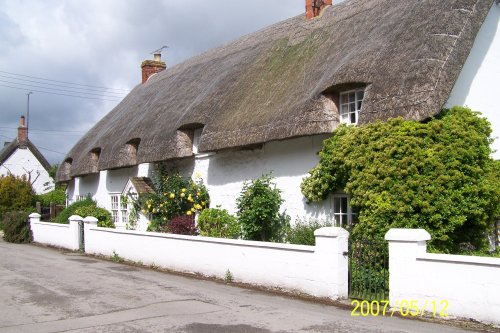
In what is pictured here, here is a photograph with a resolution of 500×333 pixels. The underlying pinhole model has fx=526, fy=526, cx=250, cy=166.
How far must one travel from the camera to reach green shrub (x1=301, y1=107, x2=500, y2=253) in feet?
33.0

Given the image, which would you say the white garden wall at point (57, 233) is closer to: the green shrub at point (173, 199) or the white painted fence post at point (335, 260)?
the green shrub at point (173, 199)

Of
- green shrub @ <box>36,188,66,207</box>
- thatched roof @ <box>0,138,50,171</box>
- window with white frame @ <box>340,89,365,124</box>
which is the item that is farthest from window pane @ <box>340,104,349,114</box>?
thatched roof @ <box>0,138,50,171</box>

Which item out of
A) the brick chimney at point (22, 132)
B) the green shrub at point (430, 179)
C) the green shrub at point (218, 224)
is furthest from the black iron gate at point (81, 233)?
the brick chimney at point (22, 132)

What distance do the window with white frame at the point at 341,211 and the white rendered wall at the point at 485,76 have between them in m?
3.48

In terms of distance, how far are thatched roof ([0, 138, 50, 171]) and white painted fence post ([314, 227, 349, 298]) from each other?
40.8m

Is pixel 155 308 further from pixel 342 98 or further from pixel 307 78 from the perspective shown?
pixel 307 78

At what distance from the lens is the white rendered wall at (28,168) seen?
4472 centimetres

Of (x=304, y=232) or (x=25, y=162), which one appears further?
(x=25, y=162)

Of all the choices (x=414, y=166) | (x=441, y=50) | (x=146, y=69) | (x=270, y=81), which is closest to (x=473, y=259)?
(x=414, y=166)

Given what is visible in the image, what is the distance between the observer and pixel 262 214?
14117mm

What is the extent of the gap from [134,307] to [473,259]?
218 inches

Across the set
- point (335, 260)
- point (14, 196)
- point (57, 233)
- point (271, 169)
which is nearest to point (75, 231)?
point (57, 233)

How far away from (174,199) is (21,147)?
3248 centimetres

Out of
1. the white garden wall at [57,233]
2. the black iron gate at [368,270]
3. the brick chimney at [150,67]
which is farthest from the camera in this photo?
the brick chimney at [150,67]
